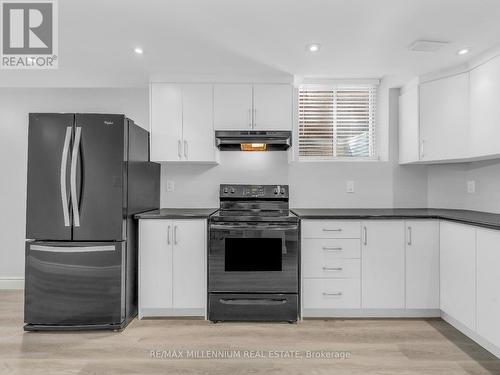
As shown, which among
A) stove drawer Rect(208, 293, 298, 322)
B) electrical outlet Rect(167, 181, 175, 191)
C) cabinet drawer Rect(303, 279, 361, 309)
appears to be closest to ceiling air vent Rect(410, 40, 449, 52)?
cabinet drawer Rect(303, 279, 361, 309)

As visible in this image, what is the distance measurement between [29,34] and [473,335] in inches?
161

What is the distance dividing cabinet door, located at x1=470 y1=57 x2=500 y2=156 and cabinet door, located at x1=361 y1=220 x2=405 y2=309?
91 centimetres

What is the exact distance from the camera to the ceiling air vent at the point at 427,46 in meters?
2.40

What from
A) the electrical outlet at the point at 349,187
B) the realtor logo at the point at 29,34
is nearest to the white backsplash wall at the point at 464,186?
the electrical outlet at the point at 349,187

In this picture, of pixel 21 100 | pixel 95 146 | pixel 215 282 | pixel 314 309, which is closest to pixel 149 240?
pixel 215 282

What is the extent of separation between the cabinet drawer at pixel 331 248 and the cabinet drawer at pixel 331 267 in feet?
0.10

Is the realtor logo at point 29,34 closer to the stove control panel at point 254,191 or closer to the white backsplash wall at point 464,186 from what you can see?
the stove control panel at point 254,191

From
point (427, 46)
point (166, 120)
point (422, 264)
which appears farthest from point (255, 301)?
point (427, 46)

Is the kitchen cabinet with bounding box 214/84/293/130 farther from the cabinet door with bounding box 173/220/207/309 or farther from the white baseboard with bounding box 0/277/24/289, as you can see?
the white baseboard with bounding box 0/277/24/289

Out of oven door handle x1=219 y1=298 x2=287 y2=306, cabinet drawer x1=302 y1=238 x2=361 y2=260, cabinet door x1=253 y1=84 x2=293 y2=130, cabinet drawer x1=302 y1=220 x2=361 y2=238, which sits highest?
cabinet door x1=253 y1=84 x2=293 y2=130

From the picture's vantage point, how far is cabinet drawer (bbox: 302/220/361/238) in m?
2.77

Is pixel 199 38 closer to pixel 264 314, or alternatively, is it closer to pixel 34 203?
pixel 34 203

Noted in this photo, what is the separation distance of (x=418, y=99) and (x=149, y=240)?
9.43ft

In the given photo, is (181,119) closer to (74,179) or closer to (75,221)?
(74,179)
